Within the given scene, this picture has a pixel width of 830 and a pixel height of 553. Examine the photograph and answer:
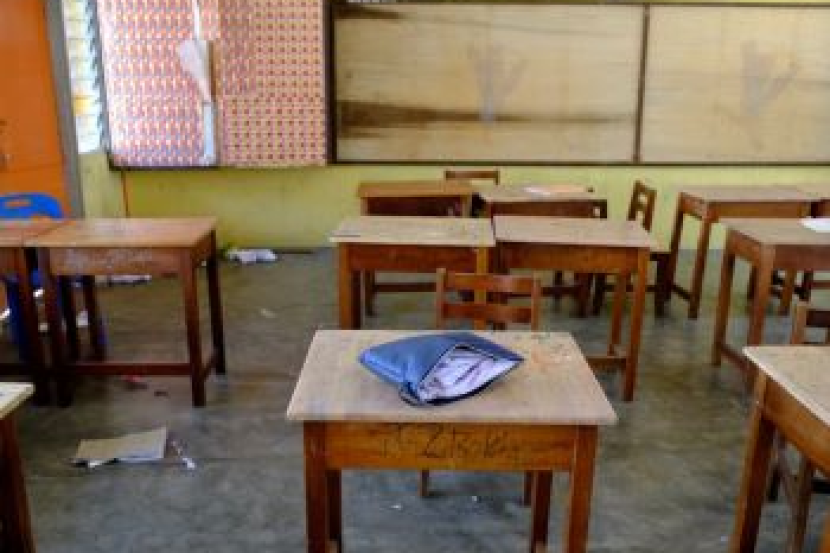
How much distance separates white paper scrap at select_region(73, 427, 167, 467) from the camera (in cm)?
285

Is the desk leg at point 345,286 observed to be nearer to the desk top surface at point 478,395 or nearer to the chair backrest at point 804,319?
the desk top surface at point 478,395

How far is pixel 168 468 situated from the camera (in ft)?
9.23

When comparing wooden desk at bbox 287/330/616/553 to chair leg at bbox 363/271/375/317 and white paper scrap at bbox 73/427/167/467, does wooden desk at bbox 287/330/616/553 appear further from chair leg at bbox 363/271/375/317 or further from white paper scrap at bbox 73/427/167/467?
chair leg at bbox 363/271/375/317

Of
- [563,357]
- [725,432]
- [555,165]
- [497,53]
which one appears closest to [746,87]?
[555,165]

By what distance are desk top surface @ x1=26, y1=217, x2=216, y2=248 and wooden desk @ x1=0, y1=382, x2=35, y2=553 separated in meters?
1.33

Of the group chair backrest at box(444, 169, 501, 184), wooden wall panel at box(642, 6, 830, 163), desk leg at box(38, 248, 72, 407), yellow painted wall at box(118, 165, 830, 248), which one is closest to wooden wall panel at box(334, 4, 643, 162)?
yellow painted wall at box(118, 165, 830, 248)

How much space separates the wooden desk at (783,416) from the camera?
169cm

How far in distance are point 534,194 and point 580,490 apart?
2.88 m

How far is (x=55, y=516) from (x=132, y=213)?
3.85m

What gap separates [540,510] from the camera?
86.2 inches

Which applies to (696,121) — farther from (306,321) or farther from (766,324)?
(306,321)

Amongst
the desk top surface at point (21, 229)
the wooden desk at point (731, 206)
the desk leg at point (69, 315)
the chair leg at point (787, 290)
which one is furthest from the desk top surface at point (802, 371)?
the desk leg at point (69, 315)

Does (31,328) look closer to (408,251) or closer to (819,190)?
(408,251)

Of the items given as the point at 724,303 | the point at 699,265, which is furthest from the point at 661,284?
the point at 724,303
